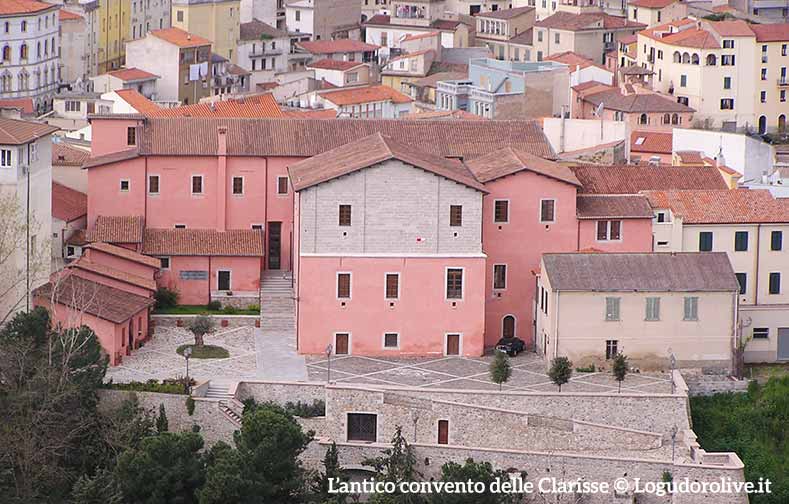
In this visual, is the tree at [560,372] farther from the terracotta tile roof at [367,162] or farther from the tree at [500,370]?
the terracotta tile roof at [367,162]

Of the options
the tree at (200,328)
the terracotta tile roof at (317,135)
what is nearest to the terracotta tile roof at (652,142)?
the terracotta tile roof at (317,135)

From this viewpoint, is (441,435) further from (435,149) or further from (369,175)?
(435,149)

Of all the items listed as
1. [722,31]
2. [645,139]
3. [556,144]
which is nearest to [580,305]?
[556,144]

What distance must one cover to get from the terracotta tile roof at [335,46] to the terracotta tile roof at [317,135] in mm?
51631

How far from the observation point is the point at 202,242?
7056cm

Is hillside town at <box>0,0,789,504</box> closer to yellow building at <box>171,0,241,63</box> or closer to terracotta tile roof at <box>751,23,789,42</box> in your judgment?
terracotta tile roof at <box>751,23,789,42</box>

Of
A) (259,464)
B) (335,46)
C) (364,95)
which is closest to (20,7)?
(364,95)

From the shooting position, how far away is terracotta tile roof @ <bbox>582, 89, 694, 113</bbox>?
345 feet

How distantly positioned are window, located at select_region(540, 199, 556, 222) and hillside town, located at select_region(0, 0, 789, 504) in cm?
8

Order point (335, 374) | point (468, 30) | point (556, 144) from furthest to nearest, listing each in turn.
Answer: point (468, 30) < point (556, 144) < point (335, 374)

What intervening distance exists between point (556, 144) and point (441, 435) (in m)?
22.4

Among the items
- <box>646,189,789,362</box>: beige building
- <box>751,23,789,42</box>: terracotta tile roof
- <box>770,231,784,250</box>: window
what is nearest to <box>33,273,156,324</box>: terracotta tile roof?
<box>646,189,789,362</box>: beige building

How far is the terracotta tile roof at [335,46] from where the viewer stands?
4936 inches

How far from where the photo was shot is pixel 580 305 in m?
64.5
